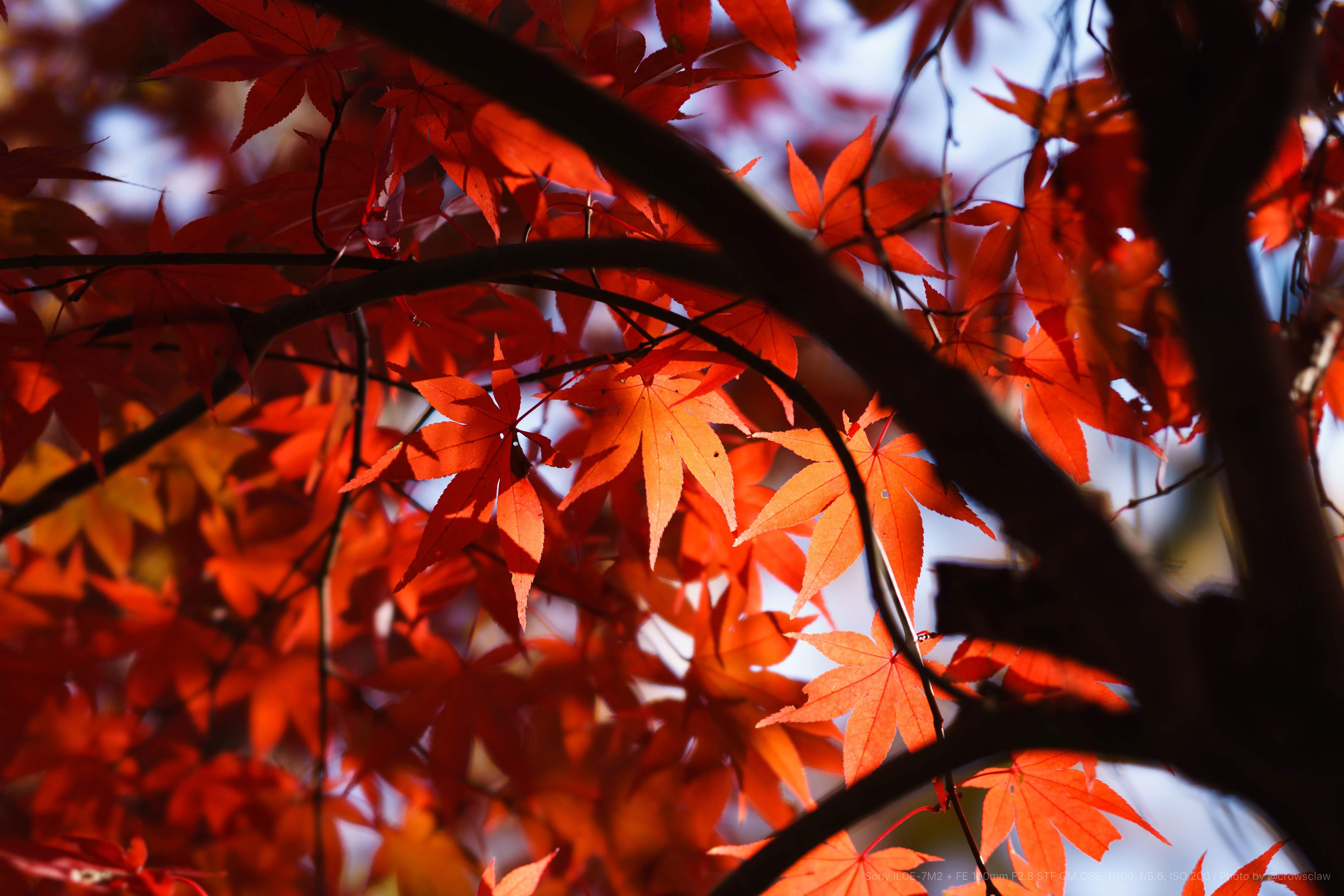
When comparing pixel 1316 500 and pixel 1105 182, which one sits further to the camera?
pixel 1105 182

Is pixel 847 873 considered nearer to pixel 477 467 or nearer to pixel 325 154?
pixel 477 467

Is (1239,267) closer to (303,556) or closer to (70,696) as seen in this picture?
(303,556)

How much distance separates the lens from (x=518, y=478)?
0.57m

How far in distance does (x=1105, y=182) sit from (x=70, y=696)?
135 centimetres

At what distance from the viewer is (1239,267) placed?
0.25 m

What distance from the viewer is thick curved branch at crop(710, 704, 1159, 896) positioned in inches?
9.8

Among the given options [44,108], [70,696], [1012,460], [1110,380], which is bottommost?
[1012,460]

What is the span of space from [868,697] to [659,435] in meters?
0.28

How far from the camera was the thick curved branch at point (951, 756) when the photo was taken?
0.81ft

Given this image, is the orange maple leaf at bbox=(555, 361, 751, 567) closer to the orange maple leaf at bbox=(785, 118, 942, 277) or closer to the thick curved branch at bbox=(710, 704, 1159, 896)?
the orange maple leaf at bbox=(785, 118, 942, 277)

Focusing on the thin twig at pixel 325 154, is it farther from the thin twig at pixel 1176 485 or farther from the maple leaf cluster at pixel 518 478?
the thin twig at pixel 1176 485

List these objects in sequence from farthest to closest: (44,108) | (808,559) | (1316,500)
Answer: (44,108), (808,559), (1316,500)

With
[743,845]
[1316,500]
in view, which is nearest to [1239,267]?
[1316,500]

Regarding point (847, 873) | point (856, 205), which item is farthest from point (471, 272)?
point (847, 873)
